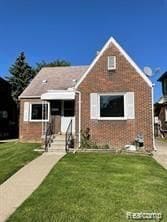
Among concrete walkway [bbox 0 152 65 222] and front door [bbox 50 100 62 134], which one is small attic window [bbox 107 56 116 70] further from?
concrete walkway [bbox 0 152 65 222]

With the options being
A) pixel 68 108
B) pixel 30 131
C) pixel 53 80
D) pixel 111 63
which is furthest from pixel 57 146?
pixel 53 80

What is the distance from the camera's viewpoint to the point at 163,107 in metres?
33.4

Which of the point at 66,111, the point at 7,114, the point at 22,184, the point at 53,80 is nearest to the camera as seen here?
the point at 22,184

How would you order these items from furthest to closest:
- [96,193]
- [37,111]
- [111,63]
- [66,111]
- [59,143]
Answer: [37,111], [66,111], [111,63], [59,143], [96,193]

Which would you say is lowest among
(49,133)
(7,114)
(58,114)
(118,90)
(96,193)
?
(96,193)

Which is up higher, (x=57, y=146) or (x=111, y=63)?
(x=111, y=63)

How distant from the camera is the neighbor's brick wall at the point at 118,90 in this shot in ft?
61.1

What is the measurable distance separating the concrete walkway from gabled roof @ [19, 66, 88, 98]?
449 inches

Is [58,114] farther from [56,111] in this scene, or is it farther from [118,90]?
[118,90]

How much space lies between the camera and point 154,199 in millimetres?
8359

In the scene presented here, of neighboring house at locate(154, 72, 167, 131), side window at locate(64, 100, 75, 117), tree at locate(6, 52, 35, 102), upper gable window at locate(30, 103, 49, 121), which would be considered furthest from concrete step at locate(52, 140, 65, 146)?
tree at locate(6, 52, 35, 102)

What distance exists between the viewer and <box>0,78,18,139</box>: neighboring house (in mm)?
35250

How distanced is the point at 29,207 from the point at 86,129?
38.6ft

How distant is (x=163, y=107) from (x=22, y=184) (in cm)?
2581
